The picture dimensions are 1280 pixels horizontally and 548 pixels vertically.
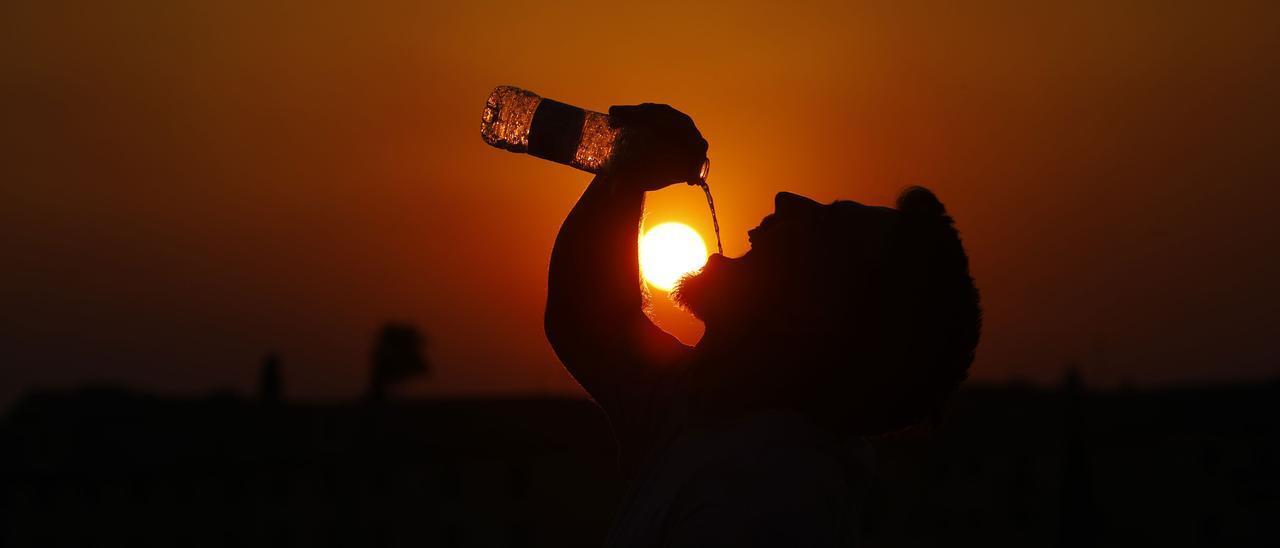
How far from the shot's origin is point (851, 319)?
297 cm

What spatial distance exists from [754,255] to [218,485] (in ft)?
151

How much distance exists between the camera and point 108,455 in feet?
161

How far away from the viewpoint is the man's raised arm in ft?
11.1

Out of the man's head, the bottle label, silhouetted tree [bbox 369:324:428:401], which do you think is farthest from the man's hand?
silhouetted tree [bbox 369:324:428:401]

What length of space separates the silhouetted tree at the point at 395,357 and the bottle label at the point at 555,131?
161ft

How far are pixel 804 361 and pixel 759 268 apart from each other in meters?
0.22

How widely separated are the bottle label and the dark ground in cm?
3832

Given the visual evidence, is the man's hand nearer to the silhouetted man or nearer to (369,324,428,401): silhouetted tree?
the silhouetted man

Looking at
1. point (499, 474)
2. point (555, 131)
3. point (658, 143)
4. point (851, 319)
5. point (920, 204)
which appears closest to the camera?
point (851, 319)

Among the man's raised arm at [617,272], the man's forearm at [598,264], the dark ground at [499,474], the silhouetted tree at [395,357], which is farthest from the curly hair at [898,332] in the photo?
the silhouetted tree at [395,357]

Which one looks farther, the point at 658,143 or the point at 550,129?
the point at 550,129

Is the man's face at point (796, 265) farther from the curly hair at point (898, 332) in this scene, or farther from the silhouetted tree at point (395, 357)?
the silhouetted tree at point (395, 357)

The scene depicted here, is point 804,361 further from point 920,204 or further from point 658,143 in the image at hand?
point 658,143

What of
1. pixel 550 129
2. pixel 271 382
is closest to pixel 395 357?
pixel 271 382
